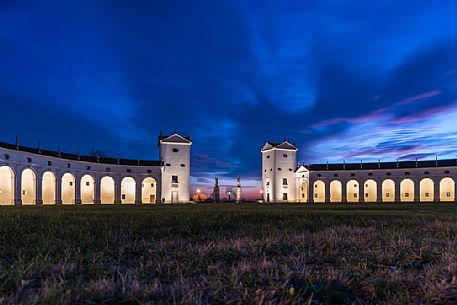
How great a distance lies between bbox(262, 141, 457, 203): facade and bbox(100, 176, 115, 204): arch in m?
34.1

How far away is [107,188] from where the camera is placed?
62.8 metres

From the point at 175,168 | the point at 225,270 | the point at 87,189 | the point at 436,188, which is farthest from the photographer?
the point at 436,188

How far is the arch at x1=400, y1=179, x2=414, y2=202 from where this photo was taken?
69.1 meters

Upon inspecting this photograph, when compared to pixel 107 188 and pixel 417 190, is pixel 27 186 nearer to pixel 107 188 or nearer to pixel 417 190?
pixel 107 188

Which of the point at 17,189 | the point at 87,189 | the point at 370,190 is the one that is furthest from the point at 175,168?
the point at 370,190

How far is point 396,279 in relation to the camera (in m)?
3.39

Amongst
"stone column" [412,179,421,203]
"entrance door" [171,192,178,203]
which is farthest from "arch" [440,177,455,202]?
"entrance door" [171,192,178,203]

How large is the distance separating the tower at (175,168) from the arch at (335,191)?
35648 mm

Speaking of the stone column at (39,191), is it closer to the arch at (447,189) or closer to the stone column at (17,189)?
the stone column at (17,189)

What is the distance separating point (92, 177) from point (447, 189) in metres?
73.8

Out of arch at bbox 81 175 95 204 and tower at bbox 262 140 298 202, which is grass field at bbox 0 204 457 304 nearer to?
arch at bbox 81 175 95 204

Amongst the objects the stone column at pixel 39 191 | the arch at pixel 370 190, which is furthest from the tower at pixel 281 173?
the stone column at pixel 39 191

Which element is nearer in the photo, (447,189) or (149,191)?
(149,191)

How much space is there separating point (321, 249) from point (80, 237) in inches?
184
